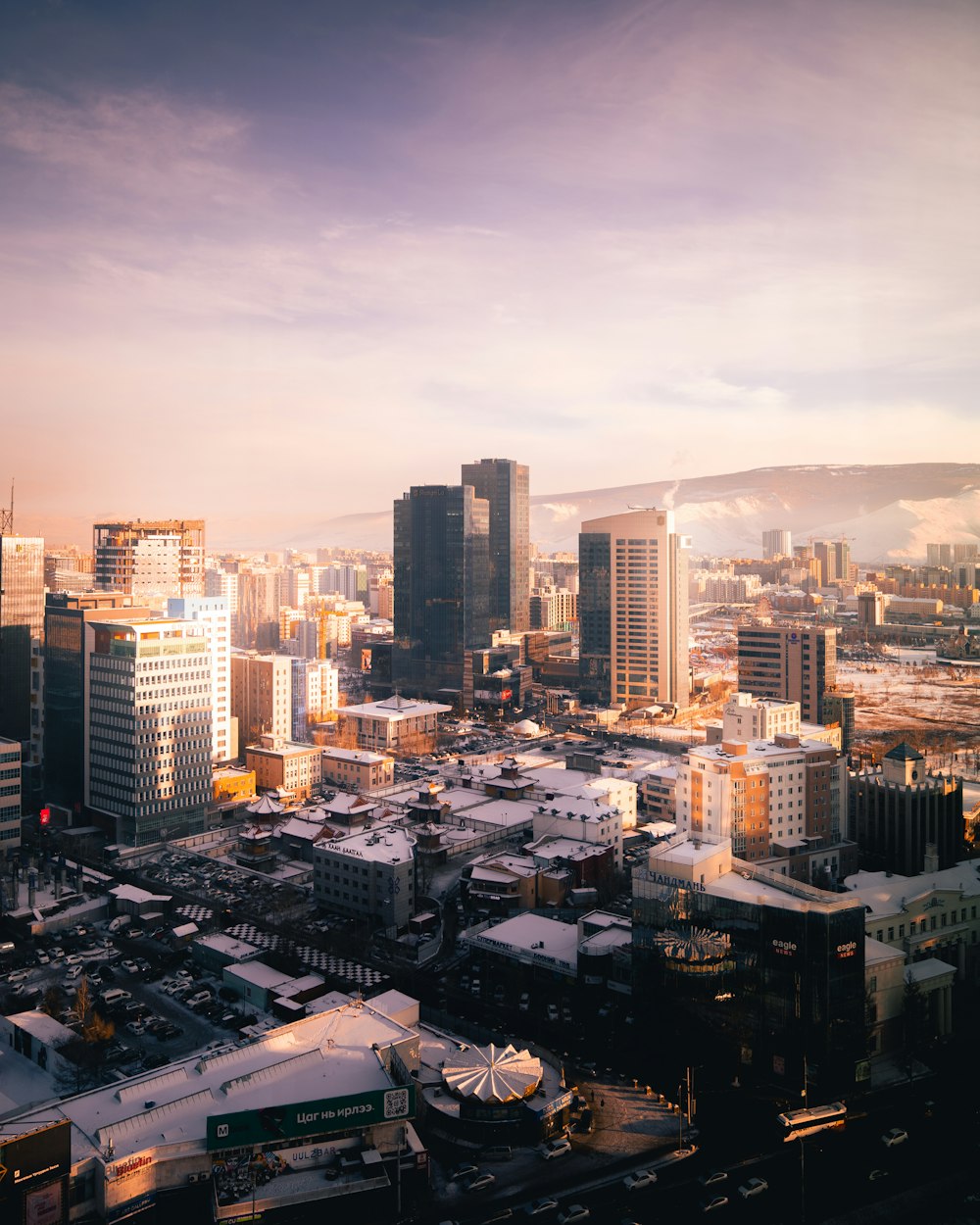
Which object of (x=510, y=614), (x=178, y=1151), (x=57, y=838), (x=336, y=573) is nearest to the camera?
(x=178, y=1151)

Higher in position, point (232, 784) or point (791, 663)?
point (791, 663)

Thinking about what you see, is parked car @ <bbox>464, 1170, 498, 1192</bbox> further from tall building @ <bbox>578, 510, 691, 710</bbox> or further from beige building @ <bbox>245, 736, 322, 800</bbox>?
tall building @ <bbox>578, 510, 691, 710</bbox>

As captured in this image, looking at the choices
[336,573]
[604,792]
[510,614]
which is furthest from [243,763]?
[336,573]

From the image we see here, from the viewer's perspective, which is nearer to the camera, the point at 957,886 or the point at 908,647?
the point at 957,886

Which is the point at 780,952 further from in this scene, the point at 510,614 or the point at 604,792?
the point at 510,614

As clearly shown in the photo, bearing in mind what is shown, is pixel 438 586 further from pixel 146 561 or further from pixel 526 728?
pixel 146 561

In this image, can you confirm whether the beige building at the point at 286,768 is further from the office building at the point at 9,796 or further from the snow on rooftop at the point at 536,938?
the snow on rooftop at the point at 536,938

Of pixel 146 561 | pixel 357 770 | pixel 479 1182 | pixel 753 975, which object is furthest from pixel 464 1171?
pixel 146 561
